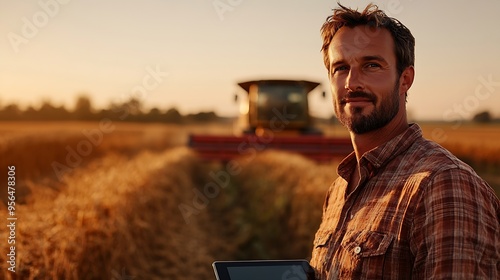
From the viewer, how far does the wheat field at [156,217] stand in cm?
419

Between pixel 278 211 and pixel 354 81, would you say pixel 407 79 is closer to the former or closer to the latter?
pixel 354 81

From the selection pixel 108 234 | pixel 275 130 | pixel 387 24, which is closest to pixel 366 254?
pixel 387 24

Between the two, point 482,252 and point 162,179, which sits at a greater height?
point 482,252

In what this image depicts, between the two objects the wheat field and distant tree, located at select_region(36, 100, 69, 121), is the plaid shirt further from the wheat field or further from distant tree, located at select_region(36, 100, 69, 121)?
distant tree, located at select_region(36, 100, 69, 121)

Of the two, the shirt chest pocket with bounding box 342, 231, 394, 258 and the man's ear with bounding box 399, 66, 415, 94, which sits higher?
the man's ear with bounding box 399, 66, 415, 94

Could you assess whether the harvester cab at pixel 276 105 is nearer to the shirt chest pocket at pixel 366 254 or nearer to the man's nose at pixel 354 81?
the man's nose at pixel 354 81

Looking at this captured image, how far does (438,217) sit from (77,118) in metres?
41.7

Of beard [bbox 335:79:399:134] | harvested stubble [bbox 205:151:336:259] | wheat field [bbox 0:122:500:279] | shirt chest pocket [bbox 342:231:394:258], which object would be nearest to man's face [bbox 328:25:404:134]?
beard [bbox 335:79:399:134]


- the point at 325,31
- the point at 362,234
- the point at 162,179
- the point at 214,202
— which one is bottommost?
the point at 214,202

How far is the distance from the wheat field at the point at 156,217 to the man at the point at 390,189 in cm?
260

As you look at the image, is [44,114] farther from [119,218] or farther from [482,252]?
[482,252]

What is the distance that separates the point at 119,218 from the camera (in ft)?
17.1

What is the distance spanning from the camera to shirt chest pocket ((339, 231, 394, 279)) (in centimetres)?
150

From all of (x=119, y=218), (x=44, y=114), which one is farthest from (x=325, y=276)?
(x=44, y=114)
